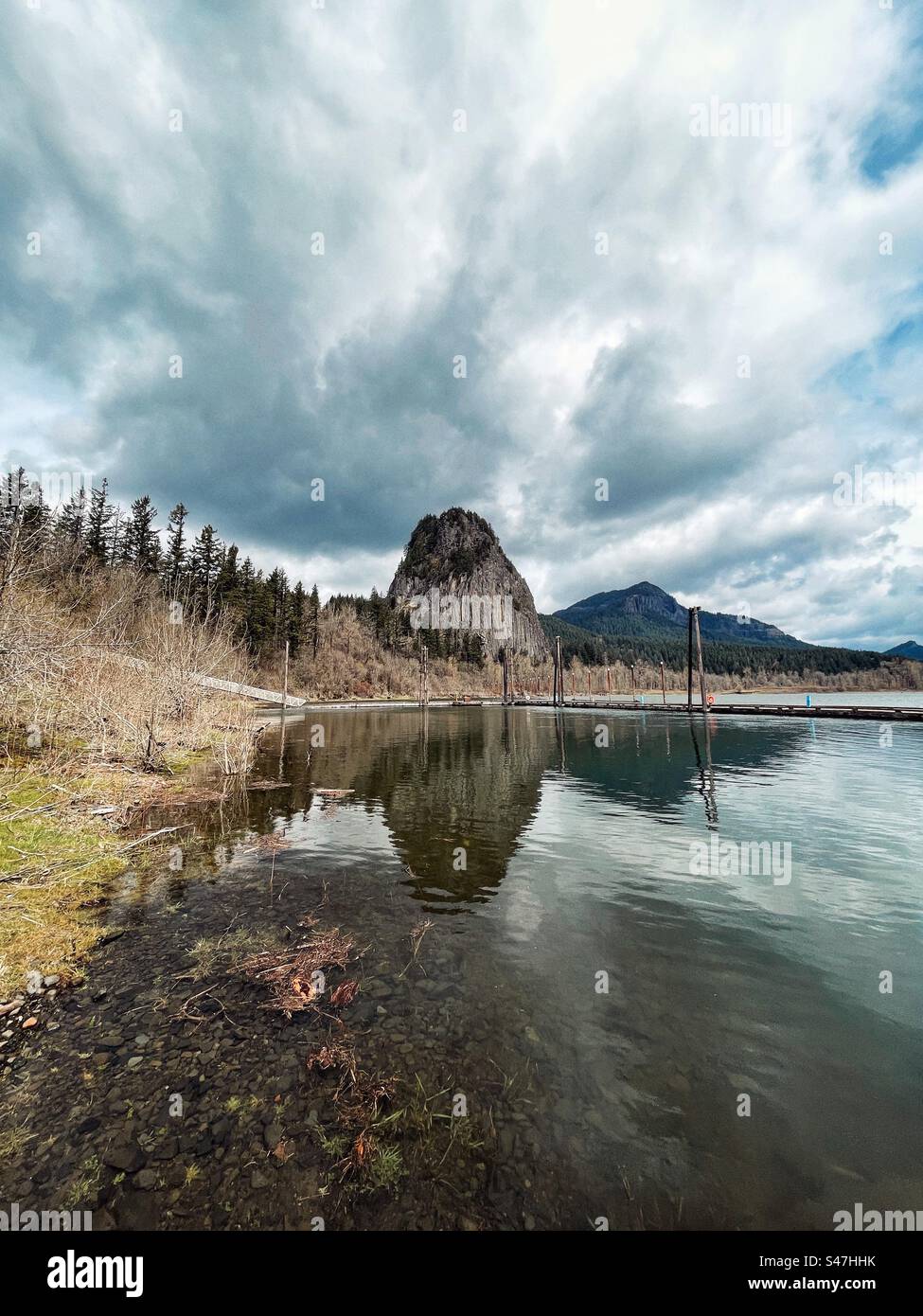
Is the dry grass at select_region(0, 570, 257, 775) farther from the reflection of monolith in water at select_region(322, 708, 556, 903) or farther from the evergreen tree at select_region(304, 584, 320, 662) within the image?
the evergreen tree at select_region(304, 584, 320, 662)

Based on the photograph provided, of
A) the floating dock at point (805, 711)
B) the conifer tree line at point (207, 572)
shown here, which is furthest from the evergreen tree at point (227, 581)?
the floating dock at point (805, 711)

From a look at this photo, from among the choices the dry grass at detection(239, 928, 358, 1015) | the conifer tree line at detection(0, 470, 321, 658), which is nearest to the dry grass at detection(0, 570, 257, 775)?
the dry grass at detection(239, 928, 358, 1015)

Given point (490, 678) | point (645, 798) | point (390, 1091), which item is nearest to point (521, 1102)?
point (390, 1091)

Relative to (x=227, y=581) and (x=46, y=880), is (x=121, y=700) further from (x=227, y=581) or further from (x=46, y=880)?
(x=227, y=581)

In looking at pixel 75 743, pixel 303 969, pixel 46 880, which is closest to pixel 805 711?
pixel 303 969

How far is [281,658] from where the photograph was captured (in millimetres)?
96875

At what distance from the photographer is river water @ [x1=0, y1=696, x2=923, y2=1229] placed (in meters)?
4.24

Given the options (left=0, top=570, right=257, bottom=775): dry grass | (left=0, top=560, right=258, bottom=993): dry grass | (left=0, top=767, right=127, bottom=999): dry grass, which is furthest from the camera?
(left=0, top=570, right=257, bottom=775): dry grass

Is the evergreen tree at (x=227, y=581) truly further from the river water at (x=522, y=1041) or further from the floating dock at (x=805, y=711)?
the river water at (x=522, y=1041)

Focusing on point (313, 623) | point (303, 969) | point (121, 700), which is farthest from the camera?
point (313, 623)

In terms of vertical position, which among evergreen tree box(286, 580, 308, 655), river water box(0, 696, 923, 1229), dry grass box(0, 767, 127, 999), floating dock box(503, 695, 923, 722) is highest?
evergreen tree box(286, 580, 308, 655)

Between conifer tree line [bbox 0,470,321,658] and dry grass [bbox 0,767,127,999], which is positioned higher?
conifer tree line [bbox 0,470,321,658]

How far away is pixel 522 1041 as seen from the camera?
6.17 meters
